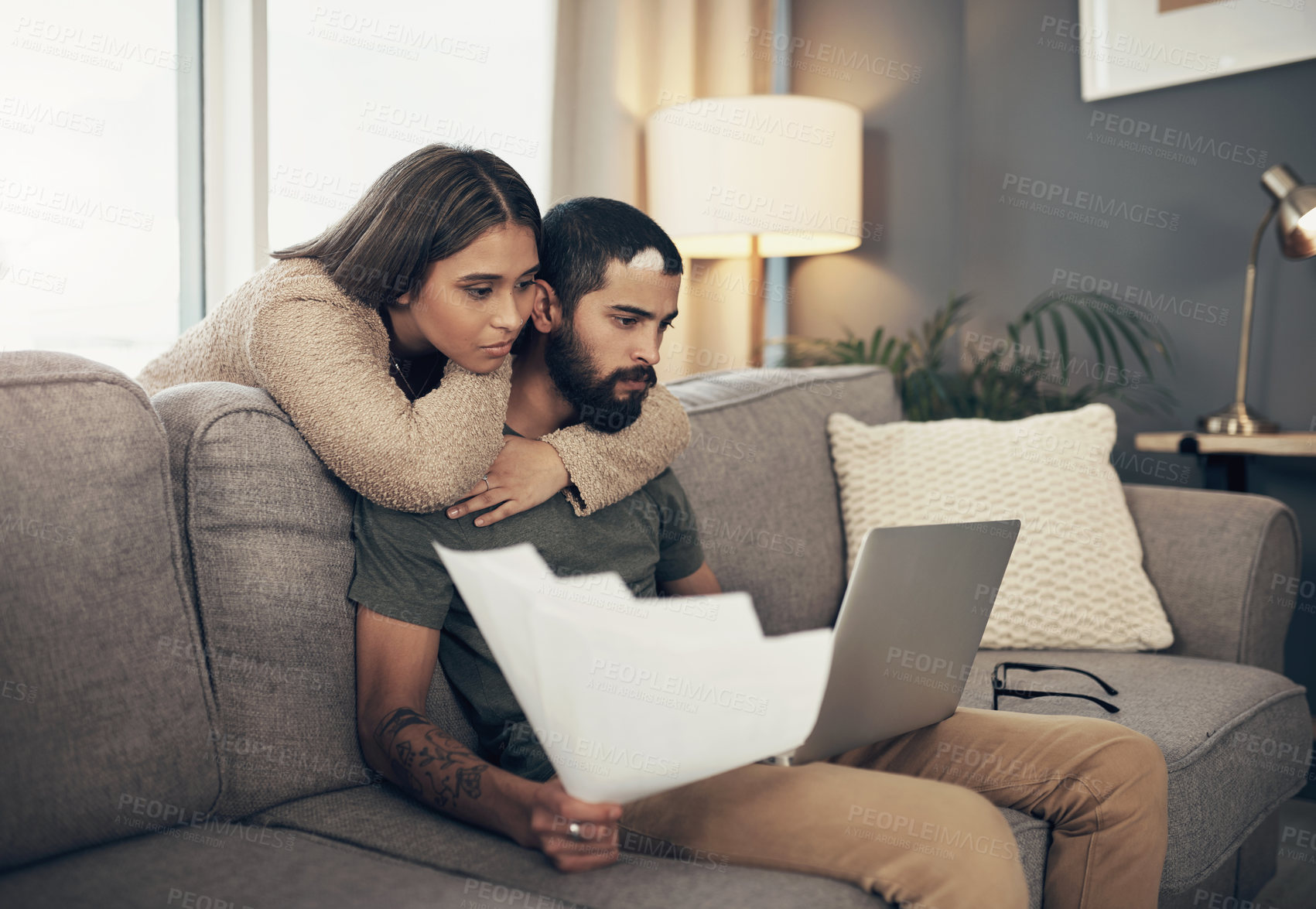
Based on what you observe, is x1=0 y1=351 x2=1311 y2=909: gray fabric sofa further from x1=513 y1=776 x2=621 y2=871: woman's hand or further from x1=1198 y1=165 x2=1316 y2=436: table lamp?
x1=1198 y1=165 x2=1316 y2=436: table lamp

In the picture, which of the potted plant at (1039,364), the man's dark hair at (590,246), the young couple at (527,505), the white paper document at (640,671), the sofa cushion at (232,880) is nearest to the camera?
the white paper document at (640,671)

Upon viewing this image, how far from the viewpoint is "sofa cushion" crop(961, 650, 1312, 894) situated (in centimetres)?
122

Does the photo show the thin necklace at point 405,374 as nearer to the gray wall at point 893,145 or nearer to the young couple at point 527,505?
the young couple at point 527,505

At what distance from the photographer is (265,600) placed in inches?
38.5

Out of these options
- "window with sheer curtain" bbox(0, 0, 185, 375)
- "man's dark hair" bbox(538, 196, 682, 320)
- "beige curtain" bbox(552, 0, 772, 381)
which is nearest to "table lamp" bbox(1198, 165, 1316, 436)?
"beige curtain" bbox(552, 0, 772, 381)

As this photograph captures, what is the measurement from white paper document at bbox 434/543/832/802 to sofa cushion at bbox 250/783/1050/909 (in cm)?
13

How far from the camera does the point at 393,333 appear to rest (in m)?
1.16

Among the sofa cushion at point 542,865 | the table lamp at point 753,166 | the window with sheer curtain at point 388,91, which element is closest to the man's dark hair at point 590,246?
the sofa cushion at point 542,865

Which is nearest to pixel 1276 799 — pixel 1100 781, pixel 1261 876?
pixel 1261 876

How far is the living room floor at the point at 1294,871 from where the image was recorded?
65.2 inches

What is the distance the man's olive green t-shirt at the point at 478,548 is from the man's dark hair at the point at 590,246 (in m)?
0.20

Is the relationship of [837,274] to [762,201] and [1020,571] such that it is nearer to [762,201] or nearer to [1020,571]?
[762,201]

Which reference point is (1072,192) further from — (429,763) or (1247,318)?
(429,763)

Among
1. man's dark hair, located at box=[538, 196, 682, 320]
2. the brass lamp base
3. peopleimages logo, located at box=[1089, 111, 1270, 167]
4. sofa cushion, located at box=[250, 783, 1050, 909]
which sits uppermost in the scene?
peopleimages logo, located at box=[1089, 111, 1270, 167]
